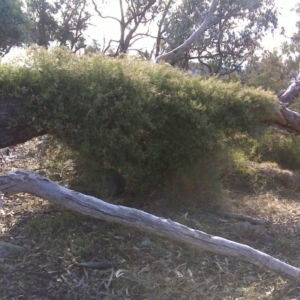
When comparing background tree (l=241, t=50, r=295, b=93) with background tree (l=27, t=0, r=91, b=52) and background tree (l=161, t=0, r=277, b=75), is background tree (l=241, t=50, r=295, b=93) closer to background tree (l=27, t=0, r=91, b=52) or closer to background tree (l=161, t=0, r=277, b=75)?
background tree (l=161, t=0, r=277, b=75)

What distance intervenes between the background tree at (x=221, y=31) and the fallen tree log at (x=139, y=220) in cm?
1409

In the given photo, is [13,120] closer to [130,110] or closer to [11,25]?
[130,110]

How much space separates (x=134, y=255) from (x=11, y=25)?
14.9 m

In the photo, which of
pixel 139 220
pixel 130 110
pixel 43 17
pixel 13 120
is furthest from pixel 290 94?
pixel 43 17

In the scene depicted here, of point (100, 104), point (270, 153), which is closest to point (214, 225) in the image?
point (100, 104)

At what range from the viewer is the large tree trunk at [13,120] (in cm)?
617

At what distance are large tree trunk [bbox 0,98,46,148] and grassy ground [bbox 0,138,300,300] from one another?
700mm

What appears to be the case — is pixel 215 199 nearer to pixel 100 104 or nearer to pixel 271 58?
pixel 100 104

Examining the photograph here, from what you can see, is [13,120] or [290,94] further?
[290,94]

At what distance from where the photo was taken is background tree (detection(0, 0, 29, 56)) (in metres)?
18.8

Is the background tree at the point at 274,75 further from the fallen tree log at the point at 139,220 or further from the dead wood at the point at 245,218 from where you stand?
the fallen tree log at the point at 139,220

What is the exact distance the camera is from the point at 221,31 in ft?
70.0

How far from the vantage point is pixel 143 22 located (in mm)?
23594

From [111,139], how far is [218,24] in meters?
15.5
